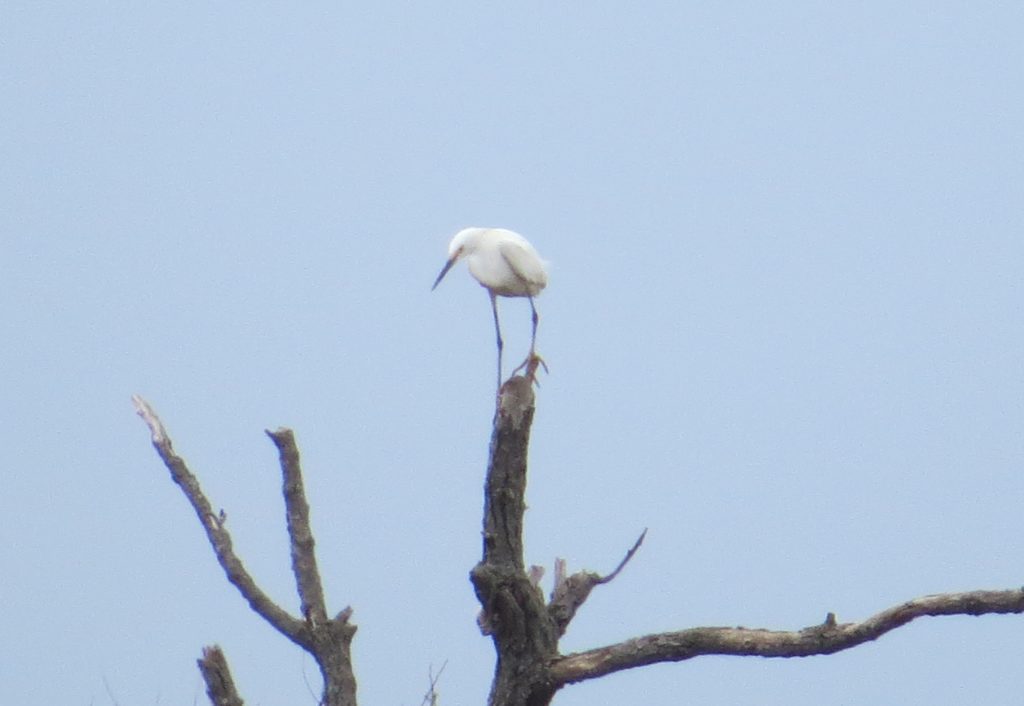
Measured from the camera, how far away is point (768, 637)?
422 centimetres

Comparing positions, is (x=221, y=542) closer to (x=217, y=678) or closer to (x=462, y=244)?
(x=217, y=678)

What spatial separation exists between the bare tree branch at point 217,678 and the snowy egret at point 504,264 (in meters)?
2.93

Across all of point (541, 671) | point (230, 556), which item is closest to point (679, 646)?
point (541, 671)

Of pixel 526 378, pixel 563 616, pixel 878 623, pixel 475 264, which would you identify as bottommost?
pixel 878 623

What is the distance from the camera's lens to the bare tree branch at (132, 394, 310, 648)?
4.88 metres

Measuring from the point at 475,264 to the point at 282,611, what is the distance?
9.53 ft

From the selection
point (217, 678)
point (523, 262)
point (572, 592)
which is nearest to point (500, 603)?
point (572, 592)

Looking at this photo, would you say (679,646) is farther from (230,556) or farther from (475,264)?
(475,264)

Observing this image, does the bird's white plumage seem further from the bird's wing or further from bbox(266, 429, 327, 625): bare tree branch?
bbox(266, 429, 327, 625): bare tree branch

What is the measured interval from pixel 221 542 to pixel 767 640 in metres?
1.86

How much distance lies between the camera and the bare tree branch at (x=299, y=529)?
4906 millimetres

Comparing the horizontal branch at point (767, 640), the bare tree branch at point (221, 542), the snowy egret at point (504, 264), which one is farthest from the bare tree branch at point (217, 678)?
the snowy egret at point (504, 264)

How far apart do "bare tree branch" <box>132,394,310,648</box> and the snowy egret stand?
2369mm

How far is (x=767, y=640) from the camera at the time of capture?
4.22 m
